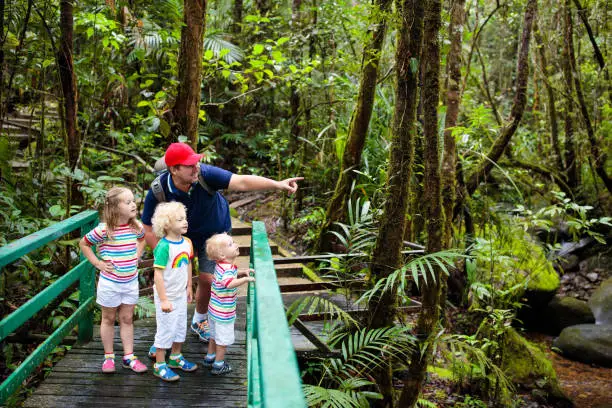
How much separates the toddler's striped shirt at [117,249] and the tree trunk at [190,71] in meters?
2.08

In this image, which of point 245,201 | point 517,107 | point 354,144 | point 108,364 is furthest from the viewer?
point 245,201

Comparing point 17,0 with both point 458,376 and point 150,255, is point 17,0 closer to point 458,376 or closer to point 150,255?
point 150,255

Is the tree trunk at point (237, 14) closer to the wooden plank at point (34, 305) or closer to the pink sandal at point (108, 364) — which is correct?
the wooden plank at point (34, 305)

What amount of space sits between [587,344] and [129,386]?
A: 7118 millimetres

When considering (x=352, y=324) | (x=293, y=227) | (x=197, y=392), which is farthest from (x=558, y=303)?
(x=197, y=392)

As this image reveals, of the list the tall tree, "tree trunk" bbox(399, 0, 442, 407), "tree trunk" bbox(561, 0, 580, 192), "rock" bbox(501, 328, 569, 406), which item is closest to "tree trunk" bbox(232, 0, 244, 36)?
"tree trunk" bbox(561, 0, 580, 192)

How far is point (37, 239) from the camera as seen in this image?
10.2 feet

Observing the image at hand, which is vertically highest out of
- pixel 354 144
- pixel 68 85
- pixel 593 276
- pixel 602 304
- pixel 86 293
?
pixel 68 85

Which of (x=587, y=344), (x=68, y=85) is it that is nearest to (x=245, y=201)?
(x=68, y=85)

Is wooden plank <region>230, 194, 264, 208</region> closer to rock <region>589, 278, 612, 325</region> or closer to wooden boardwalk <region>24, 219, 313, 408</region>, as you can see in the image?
rock <region>589, 278, 612, 325</region>

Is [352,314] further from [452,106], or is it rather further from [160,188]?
[452,106]

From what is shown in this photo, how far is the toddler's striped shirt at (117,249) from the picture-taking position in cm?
344

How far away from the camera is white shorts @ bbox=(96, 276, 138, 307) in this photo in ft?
11.3

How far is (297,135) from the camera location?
9.27m
